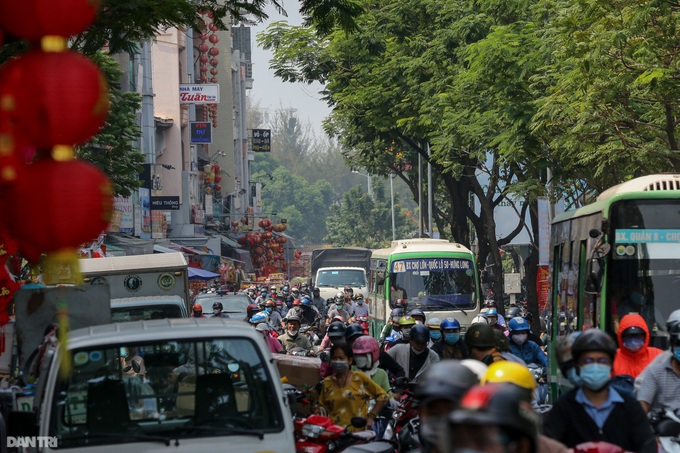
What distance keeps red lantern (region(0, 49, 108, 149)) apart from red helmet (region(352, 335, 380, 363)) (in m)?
6.80

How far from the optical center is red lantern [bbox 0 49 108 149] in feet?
11.8

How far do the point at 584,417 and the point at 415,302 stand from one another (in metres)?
21.1

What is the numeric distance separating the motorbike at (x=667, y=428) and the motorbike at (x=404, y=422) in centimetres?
180

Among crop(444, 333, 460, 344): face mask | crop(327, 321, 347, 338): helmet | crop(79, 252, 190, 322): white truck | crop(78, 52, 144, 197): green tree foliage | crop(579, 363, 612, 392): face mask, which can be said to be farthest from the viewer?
crop(78, 52, 144, 197): green tree foliage

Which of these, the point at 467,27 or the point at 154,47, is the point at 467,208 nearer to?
the point at 467,27

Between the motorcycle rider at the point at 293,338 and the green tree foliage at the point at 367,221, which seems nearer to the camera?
the motorcycle rider at the point at 293,338

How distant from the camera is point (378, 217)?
116062 mm

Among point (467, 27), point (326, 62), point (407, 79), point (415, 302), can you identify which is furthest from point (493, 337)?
point (326, 62)

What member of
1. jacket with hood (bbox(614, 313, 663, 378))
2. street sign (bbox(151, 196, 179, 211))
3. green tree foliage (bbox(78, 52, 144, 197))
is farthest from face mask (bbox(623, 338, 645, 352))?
street sign (bbox(151, 196, 179, 211))

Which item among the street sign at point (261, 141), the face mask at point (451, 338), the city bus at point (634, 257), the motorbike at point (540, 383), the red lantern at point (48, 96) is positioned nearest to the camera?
the red lantern at point (48, 96)

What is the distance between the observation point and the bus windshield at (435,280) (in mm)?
27625

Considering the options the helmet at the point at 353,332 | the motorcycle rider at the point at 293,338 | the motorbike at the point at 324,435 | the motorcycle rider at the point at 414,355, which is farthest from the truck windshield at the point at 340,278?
the motorbike at the point at 324,435

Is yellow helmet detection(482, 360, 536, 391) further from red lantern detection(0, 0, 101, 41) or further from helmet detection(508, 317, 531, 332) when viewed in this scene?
helmet detection(508, 317, 531, 332)

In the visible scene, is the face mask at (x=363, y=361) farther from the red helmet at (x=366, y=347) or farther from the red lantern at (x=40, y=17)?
the red lantern at (x=40, y=17)
